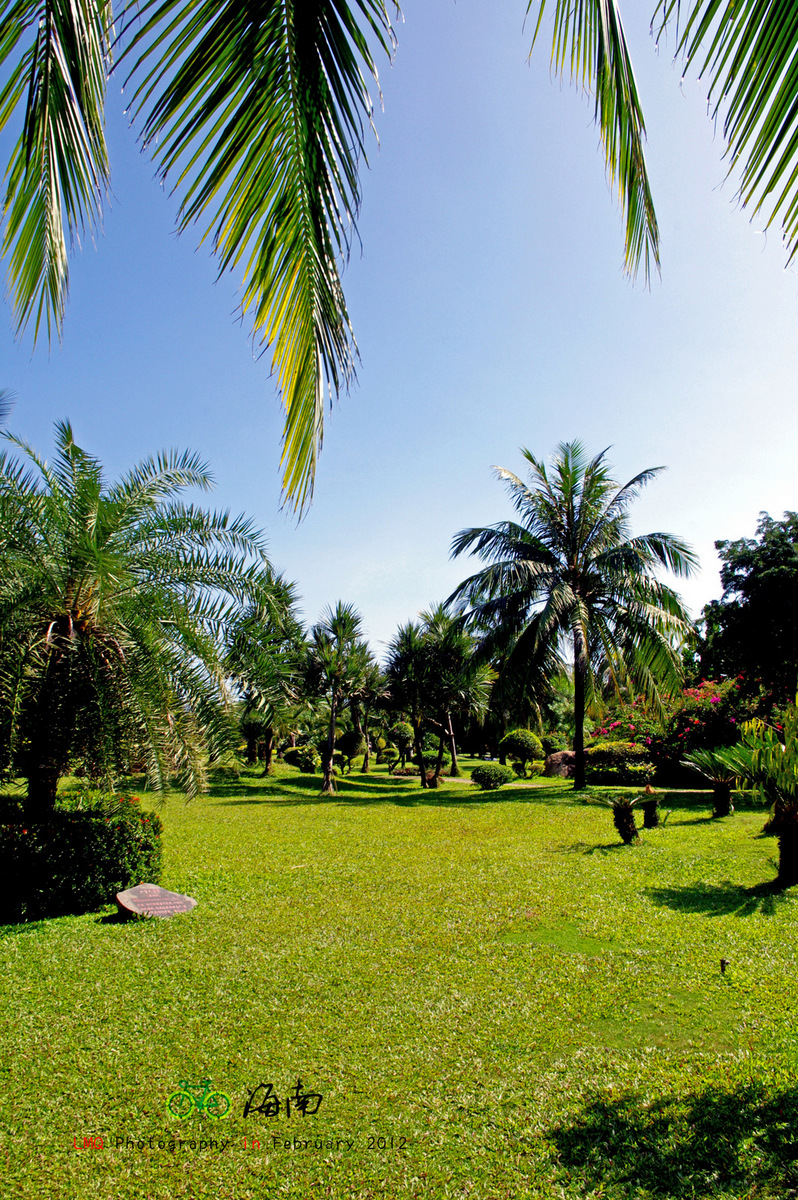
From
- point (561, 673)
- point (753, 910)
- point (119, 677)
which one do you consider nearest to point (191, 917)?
point (119, 677)

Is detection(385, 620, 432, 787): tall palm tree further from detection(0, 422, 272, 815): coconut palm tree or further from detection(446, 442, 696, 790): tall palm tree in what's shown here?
detection(0, 422, 272, 815): coconut palm tree

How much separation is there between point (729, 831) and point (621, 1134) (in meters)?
8.79

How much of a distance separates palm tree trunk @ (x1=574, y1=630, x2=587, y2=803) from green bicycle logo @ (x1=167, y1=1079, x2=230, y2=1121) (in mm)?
14236

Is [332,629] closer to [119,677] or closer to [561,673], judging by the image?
[561,673]

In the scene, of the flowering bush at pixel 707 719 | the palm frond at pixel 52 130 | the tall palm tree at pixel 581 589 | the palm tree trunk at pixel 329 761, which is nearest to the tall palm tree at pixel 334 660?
the palm tree trunk at pixel 329 761

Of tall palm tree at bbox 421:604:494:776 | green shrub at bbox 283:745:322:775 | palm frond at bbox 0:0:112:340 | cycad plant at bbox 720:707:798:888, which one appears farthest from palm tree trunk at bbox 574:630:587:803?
palm frond at bbox 0:0:112:340

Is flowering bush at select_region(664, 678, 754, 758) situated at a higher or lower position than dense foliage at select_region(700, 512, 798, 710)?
lower

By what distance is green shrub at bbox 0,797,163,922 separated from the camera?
25.0ft

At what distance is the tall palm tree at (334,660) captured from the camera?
2228 cm

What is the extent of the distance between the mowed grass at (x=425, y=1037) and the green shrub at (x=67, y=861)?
0.38m

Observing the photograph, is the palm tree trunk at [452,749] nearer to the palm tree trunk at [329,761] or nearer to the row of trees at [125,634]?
the palm tree trunk at [329,761]

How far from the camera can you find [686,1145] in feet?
10.7

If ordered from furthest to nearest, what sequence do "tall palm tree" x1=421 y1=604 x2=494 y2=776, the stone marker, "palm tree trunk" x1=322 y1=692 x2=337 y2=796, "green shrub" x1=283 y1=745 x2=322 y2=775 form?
"green shrub" x1=283 y1=745 x2=322 y2=775
"tall palm tree" x1=421 y1=604 x2=494 y2=776
"palm tree trunk" x1=322 y1=692 x2=337 y2=796
the stone marker

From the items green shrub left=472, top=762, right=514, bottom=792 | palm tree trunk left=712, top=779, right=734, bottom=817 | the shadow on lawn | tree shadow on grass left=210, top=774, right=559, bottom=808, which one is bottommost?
tree shadow on grass left=210, top=774, right=559, bottom=808
